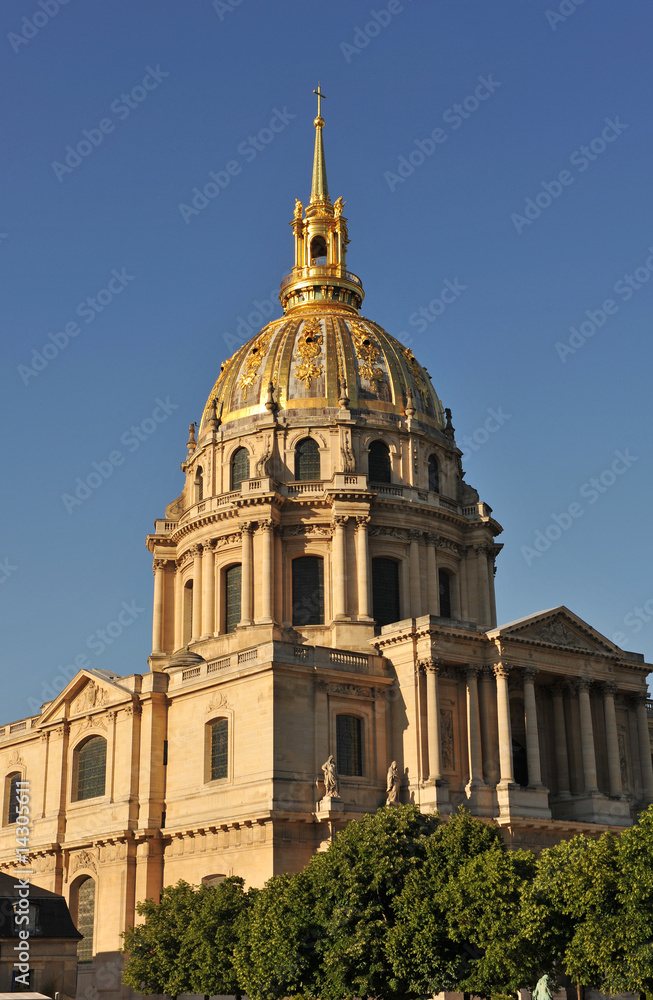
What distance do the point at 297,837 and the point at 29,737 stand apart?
67.8ft

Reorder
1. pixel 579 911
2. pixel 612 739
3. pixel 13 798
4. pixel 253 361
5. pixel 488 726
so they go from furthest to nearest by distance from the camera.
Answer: pixel 253 361, pixel 13 798, pixel 612 739, pixel 488 726, pixel 579 911

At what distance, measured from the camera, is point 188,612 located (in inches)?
2783

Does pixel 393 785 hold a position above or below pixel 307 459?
below

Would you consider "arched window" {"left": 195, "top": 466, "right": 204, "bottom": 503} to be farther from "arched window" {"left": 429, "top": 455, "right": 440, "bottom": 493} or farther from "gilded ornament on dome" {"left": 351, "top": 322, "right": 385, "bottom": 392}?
"arched window" {"left": 429, "top": 455, "right": 440, "bottom": 493}

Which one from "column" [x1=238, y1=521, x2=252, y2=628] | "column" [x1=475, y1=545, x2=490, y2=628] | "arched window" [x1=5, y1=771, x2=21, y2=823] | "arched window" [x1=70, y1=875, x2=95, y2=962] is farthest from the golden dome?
"arched window" [x1=70, y1=875, x2=95, y2=962]

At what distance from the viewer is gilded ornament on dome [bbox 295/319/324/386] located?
70062 mm

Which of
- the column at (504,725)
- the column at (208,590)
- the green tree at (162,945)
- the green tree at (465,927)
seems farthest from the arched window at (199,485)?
the green tree at (465,927)

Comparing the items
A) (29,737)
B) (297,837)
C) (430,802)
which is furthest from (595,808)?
(29,737)

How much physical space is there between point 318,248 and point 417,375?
11.7m

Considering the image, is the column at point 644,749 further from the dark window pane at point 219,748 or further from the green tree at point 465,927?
the green tree at point 465,927

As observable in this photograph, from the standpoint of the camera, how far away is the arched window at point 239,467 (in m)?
69.4

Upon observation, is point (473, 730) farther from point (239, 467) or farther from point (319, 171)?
point (319, 171)

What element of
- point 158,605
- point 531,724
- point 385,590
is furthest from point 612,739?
point 158,605

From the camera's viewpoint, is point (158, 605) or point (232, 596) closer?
point (232, 596)
